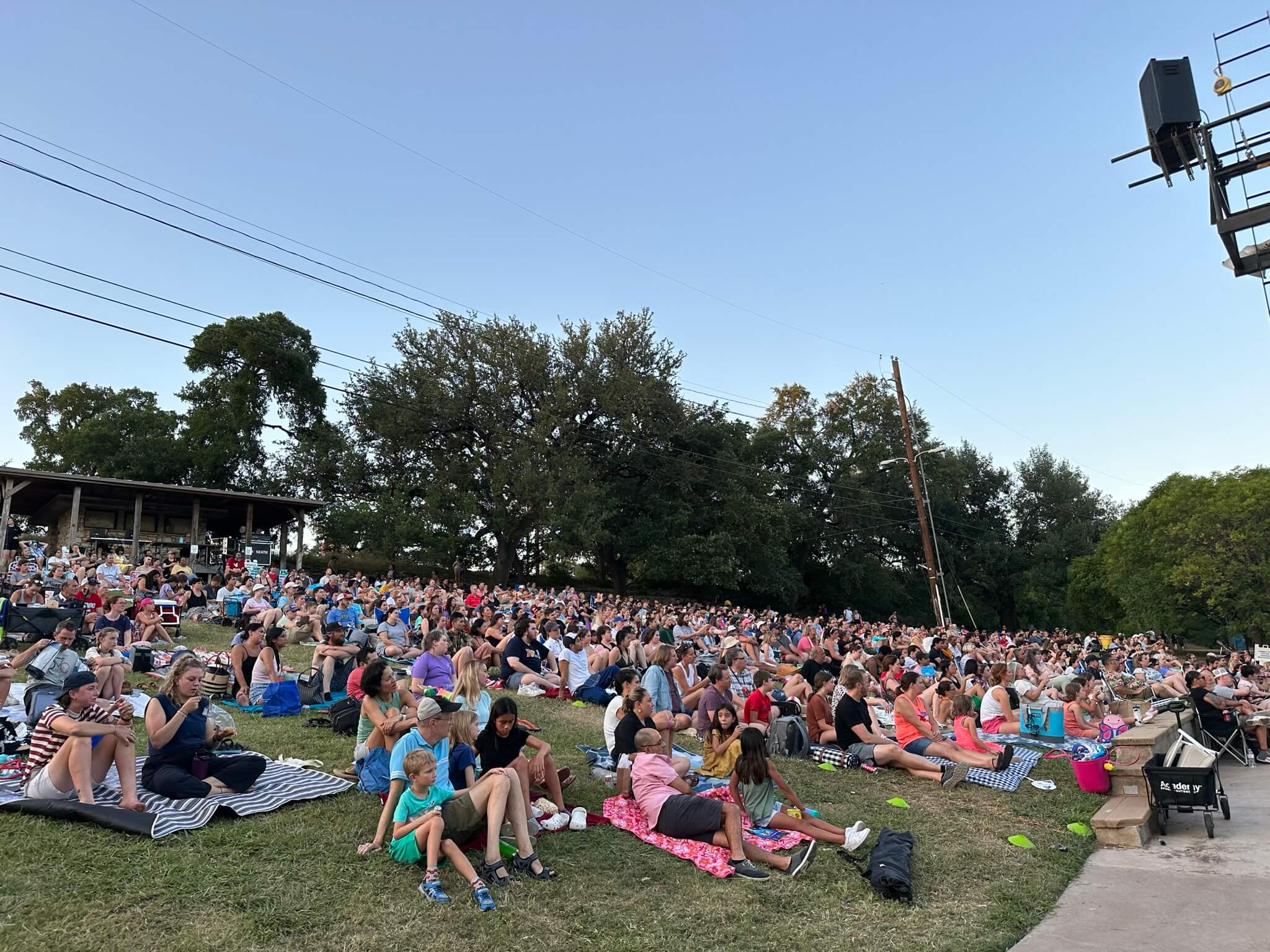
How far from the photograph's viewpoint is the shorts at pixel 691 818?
6.23 metres

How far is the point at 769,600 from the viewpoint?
4678 centimetres

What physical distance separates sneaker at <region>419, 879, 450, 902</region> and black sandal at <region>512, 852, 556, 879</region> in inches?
23.7

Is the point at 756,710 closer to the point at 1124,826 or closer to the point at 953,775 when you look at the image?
the point at 953,775

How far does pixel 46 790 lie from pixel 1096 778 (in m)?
9.61

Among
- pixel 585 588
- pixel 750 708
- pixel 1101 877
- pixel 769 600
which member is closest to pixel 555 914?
pixel 1101 877

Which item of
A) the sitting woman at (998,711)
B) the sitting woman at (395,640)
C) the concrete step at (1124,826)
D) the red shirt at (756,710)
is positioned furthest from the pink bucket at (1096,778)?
the sitting woman at (395,640)

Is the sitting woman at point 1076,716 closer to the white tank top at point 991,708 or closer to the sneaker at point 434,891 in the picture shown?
the white tank top at point 991,708

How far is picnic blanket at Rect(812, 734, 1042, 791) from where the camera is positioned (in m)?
9.00

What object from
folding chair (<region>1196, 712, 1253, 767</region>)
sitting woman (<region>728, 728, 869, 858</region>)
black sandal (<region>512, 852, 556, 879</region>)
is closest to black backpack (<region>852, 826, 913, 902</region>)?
sitting woman (<region>728, 728, 869, 858</region>)

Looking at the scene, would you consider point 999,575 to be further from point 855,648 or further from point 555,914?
point 555,914

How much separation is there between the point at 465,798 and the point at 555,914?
98 cm

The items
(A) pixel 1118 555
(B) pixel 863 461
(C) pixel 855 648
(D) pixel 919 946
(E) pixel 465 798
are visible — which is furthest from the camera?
(B) pixel 863 461

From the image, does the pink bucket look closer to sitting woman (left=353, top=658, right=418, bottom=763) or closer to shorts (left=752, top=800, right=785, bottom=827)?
shorts (left=752, top=800, right=785, bottom=827)

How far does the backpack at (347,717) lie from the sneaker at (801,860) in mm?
4790
